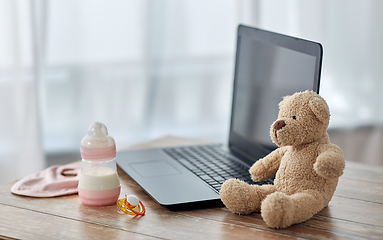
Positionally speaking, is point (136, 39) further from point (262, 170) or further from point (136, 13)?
point (262, 170)

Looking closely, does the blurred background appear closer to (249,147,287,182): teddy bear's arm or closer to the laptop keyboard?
the laptop keyboard

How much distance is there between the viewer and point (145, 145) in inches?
51.9

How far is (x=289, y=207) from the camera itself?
2.32 ft

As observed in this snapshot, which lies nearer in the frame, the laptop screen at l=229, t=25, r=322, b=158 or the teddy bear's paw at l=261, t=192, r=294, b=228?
the teddy bear's paw at l=261, t=192, r=294, b=228

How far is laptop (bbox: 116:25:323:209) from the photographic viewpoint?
0.86 m

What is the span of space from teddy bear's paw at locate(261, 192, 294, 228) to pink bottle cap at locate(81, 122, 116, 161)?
31cm

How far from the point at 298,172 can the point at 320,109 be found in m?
0.12

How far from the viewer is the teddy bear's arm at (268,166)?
845 mm

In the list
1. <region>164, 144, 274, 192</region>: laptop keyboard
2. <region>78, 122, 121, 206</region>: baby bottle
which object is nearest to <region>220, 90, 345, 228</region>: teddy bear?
<region>164, 144, 274, 192</region>: laptop keyboard

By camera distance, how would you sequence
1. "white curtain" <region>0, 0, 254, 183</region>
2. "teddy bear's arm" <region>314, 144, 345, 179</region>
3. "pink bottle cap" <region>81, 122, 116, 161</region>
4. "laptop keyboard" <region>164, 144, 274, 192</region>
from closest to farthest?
"teddy bear's arm" <region>314, 144, 345, 179</region>
"pink bottle cap" <region>81, 122, 116, 161</region>
"laptop keyboard" <region>164, 144, 274, 192</region>
"white curtain" <region>0, 0, 254, 183</region>

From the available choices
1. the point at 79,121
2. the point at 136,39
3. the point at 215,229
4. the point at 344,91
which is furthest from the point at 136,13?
the point at 215,229

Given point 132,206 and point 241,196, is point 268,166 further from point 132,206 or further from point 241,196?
point 132,206

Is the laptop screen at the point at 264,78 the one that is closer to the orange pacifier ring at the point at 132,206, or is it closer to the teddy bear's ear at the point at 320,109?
the teddy bear's ear at the point at 320,109

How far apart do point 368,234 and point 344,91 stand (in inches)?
62.6
